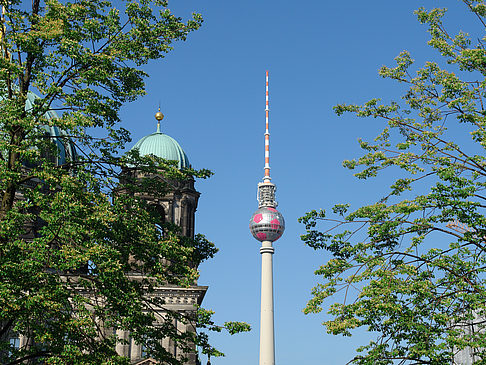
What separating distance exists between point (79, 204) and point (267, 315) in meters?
79.6

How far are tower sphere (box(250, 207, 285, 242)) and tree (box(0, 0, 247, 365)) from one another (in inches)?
3128

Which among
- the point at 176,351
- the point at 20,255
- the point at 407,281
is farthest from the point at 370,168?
the point at 176,351

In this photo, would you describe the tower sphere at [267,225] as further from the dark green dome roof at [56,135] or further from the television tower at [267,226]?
the dark green dome roof at [56,135]

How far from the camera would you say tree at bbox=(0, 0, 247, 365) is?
18.1 metres

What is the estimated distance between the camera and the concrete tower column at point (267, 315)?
93312mm

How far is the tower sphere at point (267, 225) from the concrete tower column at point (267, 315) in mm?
2277

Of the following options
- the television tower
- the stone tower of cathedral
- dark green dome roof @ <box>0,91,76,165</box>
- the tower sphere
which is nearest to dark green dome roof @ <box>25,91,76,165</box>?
dark green dome roof @ <box>0,91,76,165</box>

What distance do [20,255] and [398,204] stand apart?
11.3 m

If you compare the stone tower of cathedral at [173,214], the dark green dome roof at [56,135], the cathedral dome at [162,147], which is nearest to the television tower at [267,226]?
the stone tower of cathedral at [173,214]

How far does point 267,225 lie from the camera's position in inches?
4065

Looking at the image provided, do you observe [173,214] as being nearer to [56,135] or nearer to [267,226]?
[56,135]

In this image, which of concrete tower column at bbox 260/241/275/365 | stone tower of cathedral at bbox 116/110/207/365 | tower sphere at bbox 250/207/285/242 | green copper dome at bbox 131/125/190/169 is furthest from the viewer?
tower sphere at bbox 250/207/285/242

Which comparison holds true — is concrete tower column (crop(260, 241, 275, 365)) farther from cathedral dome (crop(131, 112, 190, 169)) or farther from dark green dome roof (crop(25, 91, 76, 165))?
dark green dome roof (crop(25, 91, 76, 165))

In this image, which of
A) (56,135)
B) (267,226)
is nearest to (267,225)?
(267,226)
